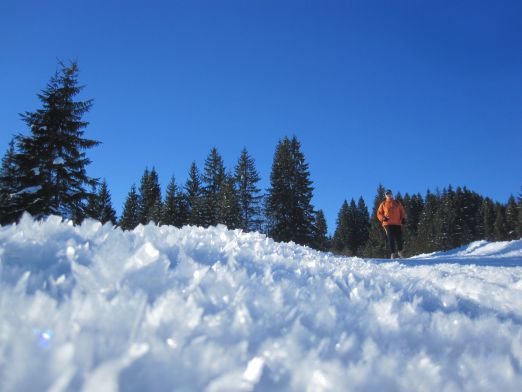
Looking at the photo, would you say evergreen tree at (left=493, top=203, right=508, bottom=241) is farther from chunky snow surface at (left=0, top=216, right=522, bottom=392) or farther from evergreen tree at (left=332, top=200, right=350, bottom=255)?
chunky snow surface at (left=0, top=216, right=522, bottom=392)

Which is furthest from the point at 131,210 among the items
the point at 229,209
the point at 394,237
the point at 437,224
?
the point at 437,224

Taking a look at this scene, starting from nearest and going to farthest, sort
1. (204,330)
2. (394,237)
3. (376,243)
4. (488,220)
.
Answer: (204,330), (394,237), (376,243), (488,220)

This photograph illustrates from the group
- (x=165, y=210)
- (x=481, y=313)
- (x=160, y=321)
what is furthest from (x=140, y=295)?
(x=165, y=210)

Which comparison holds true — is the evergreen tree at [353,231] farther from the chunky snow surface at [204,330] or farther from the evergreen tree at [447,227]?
the chunky snow surface at [204,330]

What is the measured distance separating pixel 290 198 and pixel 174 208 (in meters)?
14.6

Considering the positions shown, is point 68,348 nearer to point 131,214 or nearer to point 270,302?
point 270,302

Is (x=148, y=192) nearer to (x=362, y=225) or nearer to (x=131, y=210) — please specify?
(x=131, y=210)

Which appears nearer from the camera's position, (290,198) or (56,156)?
(56,156)

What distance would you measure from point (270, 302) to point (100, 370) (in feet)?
2.11

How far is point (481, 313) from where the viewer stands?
1.67 m

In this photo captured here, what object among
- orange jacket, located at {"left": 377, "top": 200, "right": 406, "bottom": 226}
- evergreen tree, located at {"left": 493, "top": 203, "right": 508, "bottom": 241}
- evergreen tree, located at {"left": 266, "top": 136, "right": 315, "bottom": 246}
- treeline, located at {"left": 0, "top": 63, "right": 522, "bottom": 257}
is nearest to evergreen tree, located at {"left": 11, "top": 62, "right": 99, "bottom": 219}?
treeline, located at {"left": 0, "top": 63, "right": 522, "bottom": 257}

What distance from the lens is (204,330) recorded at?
94 cm

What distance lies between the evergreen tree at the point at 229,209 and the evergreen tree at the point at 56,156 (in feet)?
57.5

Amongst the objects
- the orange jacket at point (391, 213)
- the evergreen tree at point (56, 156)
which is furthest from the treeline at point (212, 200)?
the orange jacket at point (391, 213)
